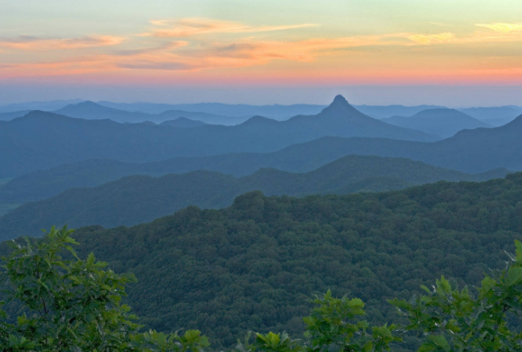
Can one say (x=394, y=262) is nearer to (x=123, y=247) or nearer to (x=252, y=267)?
(x=252, y=267)

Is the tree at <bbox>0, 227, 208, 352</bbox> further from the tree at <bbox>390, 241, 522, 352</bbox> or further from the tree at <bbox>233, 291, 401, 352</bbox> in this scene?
the tree at <bbox>390, 241, 522, 352</bbox>

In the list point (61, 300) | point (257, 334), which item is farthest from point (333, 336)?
point (61, 300)

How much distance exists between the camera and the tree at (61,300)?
33.9 ft

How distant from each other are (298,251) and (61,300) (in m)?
61.3

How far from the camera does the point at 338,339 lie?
29.9 ft

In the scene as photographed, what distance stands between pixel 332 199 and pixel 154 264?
43381 mm

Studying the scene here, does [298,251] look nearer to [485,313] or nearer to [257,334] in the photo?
[257,334]

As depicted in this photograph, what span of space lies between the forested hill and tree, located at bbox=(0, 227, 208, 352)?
127 feet

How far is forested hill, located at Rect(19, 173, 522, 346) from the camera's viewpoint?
185 ft

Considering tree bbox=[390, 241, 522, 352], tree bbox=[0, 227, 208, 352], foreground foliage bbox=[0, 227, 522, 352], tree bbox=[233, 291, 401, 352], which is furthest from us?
tree bbox=[0, 227, 208, 352]

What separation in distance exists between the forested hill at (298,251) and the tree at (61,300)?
3860cm

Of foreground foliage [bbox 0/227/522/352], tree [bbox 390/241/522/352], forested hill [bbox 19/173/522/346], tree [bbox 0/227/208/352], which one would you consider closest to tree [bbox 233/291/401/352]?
foreground foliage [bbox 0/227/522/352]

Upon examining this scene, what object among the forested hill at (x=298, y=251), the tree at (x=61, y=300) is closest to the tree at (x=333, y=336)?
the tree at (x=61, y=300)

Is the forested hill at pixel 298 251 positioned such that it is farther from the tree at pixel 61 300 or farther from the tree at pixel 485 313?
the tree at pixel 485 313
